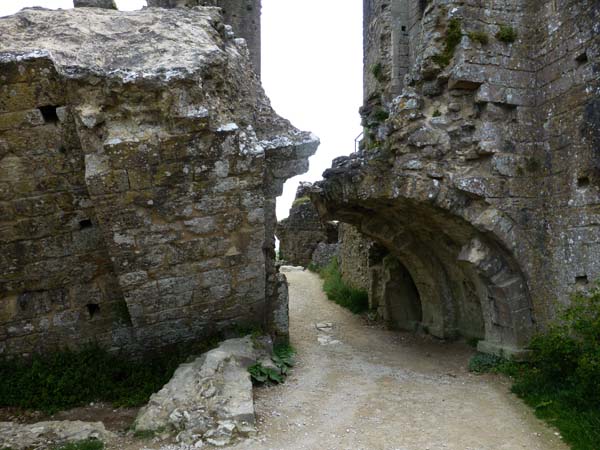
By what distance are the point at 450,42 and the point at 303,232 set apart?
11610mm

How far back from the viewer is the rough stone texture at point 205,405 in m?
4.38

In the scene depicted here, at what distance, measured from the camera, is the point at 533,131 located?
251 inches

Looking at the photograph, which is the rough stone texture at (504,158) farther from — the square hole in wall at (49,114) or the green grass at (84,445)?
the green grass at (84,445)

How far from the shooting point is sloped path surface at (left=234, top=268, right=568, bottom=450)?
445 cm

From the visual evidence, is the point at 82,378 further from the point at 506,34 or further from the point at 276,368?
the point at 506,34

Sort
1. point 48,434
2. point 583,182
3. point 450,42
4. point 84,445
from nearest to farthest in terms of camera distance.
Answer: point 84,445, point 48,434, point 583,182, point 450,42

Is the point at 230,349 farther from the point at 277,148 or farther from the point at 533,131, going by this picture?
the point at 533,131

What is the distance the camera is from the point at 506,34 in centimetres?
633

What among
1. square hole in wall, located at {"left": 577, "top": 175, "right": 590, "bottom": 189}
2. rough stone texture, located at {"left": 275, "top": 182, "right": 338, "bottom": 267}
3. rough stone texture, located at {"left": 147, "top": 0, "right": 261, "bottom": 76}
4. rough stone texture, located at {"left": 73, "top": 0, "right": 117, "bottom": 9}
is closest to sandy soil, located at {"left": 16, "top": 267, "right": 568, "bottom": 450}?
square hole in wall, located at {"left": 577, "top": 175, "right": 590, "bottom": 189}

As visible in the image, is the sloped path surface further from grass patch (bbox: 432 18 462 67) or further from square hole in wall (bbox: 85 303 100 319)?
grass patch (bbox: 432 18 462 67)

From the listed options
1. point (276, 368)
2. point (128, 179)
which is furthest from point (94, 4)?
point (276, 368)

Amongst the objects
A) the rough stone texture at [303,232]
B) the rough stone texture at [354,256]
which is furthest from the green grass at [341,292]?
the rough stone texture at [303,232]

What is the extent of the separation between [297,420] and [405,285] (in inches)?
205

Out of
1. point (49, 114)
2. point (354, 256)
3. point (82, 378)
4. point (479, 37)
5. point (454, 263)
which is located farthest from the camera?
point (354, 256)
